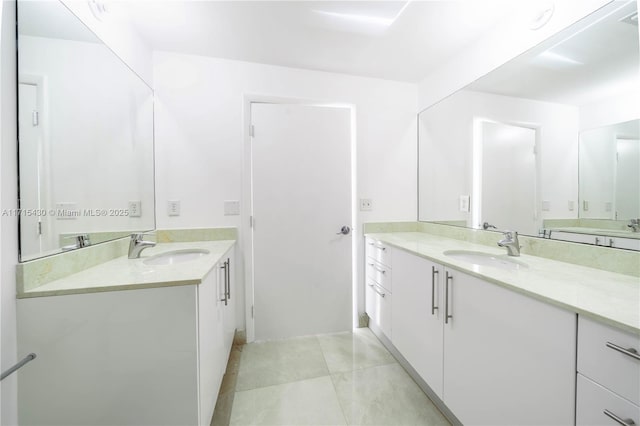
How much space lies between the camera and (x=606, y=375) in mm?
625

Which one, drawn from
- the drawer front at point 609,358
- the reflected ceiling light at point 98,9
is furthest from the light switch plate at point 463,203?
the reflected ceiling light at point 98,9

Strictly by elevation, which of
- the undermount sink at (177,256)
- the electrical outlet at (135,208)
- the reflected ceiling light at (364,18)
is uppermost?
the reflected ceiling light at (364,18)

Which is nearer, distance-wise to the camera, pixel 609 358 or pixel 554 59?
pixel 609 358

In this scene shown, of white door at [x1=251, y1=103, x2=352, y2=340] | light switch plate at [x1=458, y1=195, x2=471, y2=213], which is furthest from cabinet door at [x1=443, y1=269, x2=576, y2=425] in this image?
white door at [x1=251, y1=103, x2=352, y2=340]

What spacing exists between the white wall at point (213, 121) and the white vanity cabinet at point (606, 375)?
156 cm

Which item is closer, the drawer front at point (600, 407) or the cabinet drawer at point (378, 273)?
the drawer front at point (600, 407)

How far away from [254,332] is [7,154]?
1783 mm

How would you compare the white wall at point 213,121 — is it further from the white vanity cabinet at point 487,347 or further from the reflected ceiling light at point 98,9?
the white vanity cabinet at point 487,347

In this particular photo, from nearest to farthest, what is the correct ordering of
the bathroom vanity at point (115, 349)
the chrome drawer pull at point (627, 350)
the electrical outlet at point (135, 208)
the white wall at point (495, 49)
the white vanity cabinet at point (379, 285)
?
the chrome drawer pull at point (627, 350) < the bathroom vanity at point (115, 349) < the white wall at point (495, 49) < the electrical outlet at point (135, 208) < the white vanity cabinet at point (379, 285)

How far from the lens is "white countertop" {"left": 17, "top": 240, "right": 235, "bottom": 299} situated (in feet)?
2.83

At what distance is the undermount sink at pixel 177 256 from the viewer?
1510 millimetres

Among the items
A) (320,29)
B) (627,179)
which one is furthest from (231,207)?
(627,179)

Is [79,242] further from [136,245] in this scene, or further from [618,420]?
[618,420]

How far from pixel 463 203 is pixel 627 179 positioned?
881 millimetres
